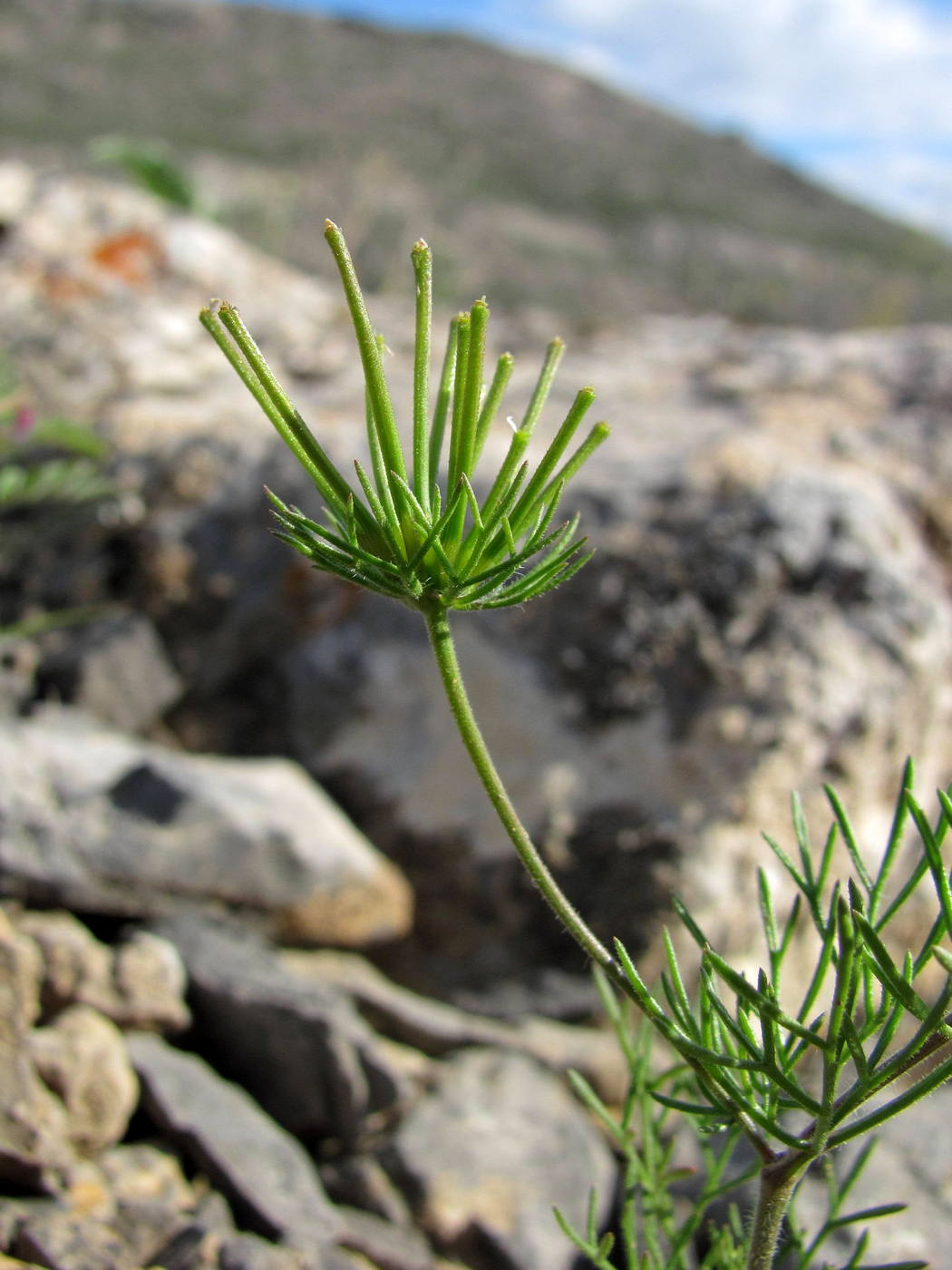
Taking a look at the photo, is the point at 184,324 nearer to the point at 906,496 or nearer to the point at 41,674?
the point at 41,674

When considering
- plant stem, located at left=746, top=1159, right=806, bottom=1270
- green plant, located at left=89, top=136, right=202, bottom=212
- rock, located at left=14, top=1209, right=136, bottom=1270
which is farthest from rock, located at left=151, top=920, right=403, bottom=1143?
green plant, located at left=89, top=136, right=202, bottom=212

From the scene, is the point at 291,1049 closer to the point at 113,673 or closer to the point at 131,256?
the point at 113,673

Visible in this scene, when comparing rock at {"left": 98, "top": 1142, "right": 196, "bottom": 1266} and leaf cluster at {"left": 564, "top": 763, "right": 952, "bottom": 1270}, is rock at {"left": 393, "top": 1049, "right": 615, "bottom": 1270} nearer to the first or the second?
rock at {"left": 98, "top": 1142, "right": 196, "bottom": 1266}

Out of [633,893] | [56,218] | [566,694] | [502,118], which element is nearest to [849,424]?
[566,694]

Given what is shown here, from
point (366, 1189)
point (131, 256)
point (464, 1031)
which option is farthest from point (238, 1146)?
point (131, 256)

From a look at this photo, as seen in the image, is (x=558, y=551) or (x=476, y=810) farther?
(x=476, y=810)

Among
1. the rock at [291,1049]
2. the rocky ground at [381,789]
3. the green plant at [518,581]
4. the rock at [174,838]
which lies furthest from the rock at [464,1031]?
the green plant at [518,581]
